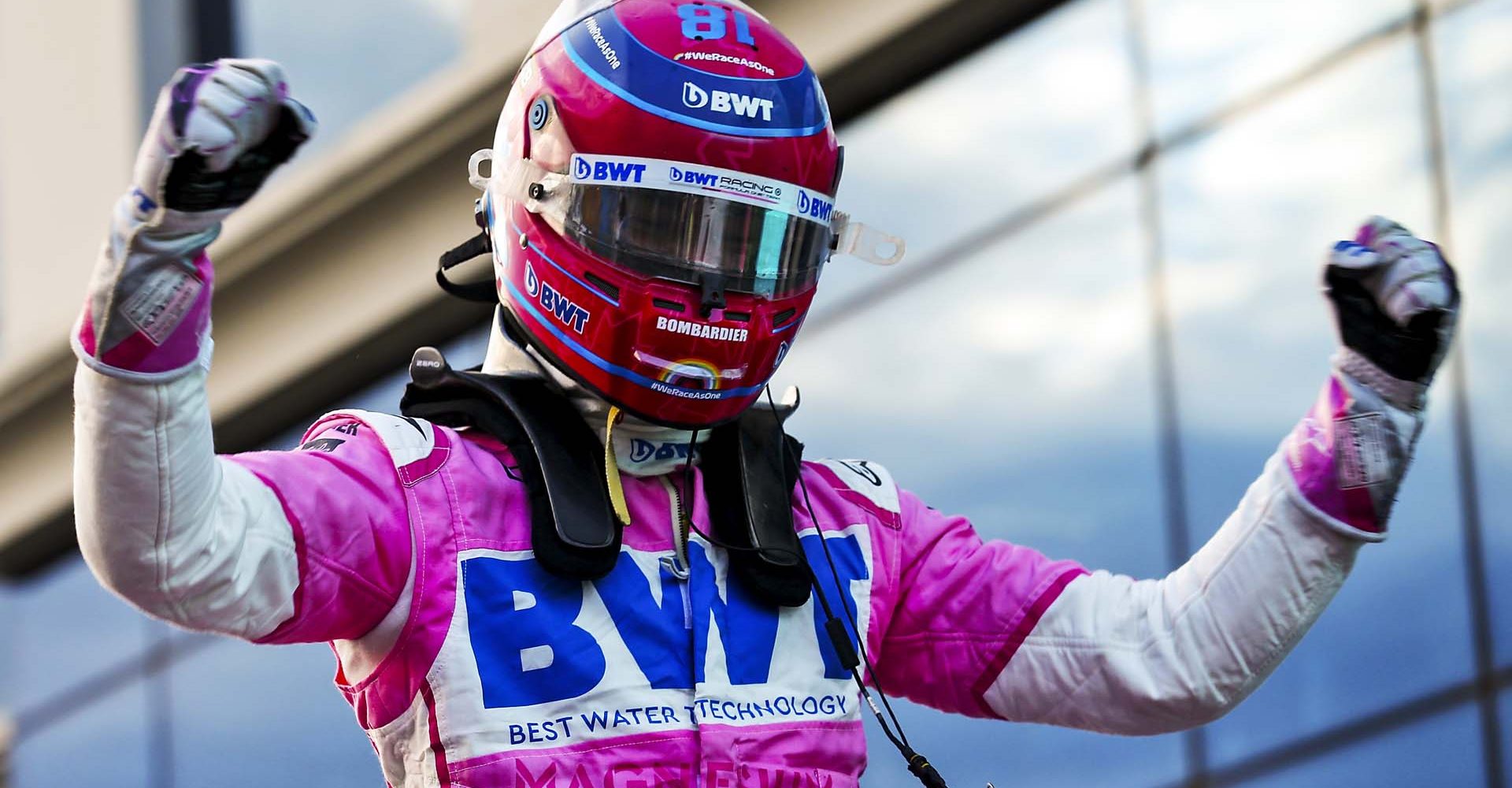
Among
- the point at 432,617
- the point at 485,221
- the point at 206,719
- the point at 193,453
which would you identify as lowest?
the point at 206,719

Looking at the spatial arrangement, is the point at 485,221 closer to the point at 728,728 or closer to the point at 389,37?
the point at 728,728

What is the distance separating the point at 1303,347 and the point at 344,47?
539 centimetres

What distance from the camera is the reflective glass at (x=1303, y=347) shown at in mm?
5902

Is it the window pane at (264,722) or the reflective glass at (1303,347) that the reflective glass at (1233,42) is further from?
the window pane at (264,722)

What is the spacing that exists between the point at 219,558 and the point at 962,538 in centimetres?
126

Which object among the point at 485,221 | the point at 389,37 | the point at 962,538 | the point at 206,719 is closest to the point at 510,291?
the point at 485,221

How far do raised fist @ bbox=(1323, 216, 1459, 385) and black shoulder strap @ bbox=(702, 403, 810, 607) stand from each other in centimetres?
84

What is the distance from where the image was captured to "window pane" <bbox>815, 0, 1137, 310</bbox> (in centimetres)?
673

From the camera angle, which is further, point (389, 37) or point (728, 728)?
point (389, 37)

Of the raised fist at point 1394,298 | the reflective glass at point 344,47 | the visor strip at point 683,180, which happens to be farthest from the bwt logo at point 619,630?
the reflective glass at point 344,47

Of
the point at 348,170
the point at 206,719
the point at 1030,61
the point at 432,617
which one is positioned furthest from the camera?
the point at 206,719

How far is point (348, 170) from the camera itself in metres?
8.82

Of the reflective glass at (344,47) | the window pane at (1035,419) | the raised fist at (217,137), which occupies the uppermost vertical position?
the reflective glass at (344,47)

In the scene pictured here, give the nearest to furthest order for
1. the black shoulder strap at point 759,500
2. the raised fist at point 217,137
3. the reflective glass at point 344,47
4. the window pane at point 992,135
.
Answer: the raised fist at point 217,137
the black shoulder strap at point 759,500
the window pane at point 992,135
the reflective glass at point 344,47
